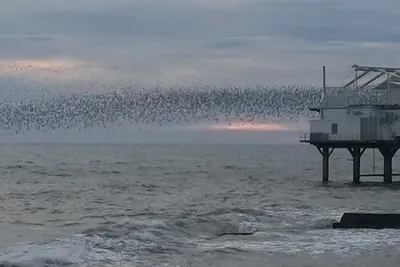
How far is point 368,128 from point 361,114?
51.9 inches

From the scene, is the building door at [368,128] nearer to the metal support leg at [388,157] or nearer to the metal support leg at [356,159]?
the metal support leg at [356,159]

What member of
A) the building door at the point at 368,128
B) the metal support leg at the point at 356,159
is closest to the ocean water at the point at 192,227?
the metal support leg at the point at 356,159

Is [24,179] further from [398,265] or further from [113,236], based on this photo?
[398,265]

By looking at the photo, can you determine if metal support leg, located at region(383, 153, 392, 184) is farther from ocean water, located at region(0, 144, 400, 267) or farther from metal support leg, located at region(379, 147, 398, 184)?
ocean water, located at region(0, 144, 400, 267)

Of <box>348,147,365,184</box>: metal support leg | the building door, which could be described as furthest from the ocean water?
the building door

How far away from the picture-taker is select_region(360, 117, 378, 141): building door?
58.0 meters

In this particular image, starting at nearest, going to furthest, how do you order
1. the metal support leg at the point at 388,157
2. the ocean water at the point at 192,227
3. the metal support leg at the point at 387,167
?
1. the ocean water at the point at 192,227
2. the metal support leg at the point at 388,157
3. the metal support leg at the point at 387,167

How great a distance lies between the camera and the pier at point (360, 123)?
57.8 meters

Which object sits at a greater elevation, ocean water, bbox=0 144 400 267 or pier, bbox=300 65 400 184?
pier, bbox=300 65 400 184

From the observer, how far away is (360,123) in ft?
192

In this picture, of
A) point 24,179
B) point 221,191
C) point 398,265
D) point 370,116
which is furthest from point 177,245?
point 24,179

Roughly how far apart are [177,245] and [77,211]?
606 inches

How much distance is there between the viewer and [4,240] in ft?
95.0

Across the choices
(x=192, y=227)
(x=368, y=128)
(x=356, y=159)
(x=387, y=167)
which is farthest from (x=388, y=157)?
(x=192, y=227)
